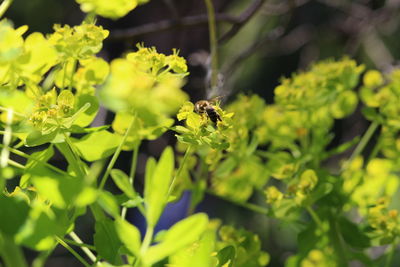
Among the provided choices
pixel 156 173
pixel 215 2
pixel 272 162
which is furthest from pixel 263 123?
pixel 215 2

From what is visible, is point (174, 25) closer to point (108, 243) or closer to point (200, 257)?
point (108, 243)

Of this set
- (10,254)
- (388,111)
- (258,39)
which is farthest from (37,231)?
(258,39)

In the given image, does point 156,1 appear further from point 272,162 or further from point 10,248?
point 10,248

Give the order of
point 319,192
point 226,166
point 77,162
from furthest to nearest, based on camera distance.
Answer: point 226,166 → point 319,192 → point 77,162

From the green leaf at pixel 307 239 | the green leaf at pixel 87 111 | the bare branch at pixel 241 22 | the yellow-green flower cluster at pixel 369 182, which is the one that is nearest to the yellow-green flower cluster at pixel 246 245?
the green leaf at pixel 307 239

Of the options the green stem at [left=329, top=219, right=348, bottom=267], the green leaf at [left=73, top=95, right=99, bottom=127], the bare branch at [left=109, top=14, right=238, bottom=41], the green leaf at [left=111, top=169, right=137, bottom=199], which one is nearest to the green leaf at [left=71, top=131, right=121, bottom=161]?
the green leaf at [left=73, top=95, right=99, bottom=127]

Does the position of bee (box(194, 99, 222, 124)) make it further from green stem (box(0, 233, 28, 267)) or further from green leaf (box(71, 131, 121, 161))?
green stem (box(0, 233, 28, 267))
